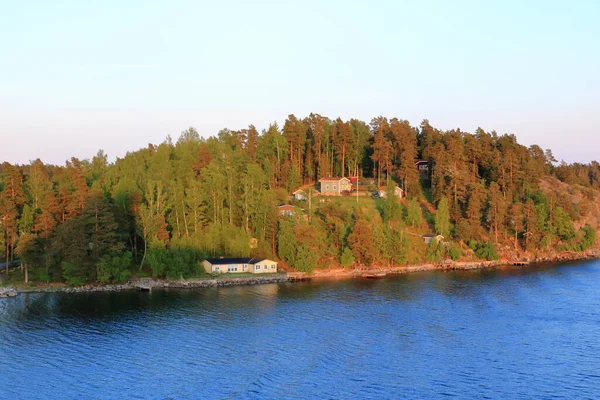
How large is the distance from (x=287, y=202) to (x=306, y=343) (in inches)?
1751

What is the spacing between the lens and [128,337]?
3981cm

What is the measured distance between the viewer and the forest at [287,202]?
59344 millimetres

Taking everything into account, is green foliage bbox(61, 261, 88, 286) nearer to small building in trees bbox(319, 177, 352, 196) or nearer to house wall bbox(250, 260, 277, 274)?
house wall bbox(250, 260, 277, 274)

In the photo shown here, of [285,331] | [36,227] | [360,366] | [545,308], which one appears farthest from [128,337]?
[545,308]

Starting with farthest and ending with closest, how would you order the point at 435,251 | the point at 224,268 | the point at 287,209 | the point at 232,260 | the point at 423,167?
the point at 423,167 → the point at 287,209 → the point at 435,251 → the point at 232,260 → the point at 224,268

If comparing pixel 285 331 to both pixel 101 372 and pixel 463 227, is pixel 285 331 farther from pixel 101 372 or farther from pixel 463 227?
pixel 463 227

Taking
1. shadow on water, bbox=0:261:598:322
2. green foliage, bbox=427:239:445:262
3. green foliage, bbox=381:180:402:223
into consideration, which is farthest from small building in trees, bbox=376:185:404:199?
shadow on water, bbox=0:261:598:322

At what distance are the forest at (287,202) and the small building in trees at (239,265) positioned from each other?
1454 millimetres

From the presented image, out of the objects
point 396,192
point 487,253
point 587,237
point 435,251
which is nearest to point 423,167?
point 396,192

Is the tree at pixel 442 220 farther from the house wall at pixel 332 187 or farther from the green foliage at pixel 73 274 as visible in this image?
the green foliage at pixel 73 274

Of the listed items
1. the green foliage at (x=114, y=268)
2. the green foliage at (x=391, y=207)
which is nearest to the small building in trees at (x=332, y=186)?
the green foliage at (x=391, y=207)

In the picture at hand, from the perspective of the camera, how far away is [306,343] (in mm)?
38062

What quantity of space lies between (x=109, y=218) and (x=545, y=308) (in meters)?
46.7

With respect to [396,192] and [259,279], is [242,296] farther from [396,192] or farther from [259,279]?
[396,192]
